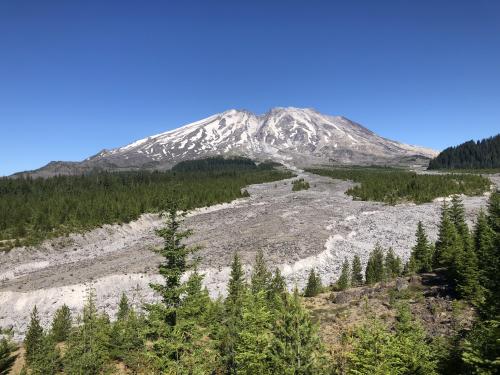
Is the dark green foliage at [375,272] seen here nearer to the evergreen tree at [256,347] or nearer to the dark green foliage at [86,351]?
the evergreen tree at [256,347]

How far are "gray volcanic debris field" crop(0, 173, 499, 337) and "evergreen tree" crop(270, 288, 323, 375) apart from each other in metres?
25.5

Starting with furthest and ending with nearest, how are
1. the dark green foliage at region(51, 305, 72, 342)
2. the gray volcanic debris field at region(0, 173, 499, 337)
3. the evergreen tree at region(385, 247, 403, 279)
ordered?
1. the gray volcanic debris field at region(0, 173, 499, 337)
2. the evergreen tree at region(385, 247, 403, 279)
3. the dark green foliage at region(51, 305, 72, 342)

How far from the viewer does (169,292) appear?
17812 mm

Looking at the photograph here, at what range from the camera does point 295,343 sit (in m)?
15.7

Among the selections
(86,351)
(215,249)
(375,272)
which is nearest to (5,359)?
(86,351)

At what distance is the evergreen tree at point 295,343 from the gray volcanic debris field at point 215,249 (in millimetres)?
25519

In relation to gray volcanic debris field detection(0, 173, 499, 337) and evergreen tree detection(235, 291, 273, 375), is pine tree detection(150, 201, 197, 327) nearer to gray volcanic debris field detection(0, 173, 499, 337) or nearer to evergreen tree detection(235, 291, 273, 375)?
evergreen tree detection(235, 291, 273, 375)

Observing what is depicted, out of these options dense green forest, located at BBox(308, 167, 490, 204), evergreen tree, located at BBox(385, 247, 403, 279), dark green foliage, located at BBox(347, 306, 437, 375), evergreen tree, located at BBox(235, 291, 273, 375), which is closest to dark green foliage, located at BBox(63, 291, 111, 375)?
evergreen tree, located at BBox(235, 291, 273, 375)

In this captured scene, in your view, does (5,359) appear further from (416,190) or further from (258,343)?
(416,190)

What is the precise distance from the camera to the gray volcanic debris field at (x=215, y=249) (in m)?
50.5

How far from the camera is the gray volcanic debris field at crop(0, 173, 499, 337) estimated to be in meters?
50.5

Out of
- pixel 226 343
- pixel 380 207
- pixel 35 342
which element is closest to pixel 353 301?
pixel 226 343

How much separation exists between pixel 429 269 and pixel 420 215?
41976mm

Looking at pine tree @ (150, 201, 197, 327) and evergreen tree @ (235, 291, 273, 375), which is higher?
pine tree @ (150, 201, 197, 327)
